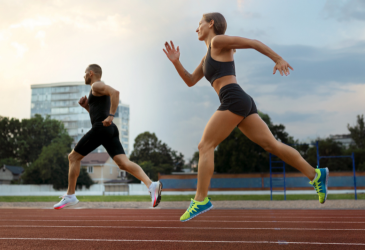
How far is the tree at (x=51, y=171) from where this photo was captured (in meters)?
52.9

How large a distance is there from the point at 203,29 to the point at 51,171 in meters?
53.3

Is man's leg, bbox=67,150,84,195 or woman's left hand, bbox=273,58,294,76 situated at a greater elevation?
woman's left hand, bbox=273,58,294,76

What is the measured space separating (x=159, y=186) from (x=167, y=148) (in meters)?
74.2

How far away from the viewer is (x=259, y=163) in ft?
168

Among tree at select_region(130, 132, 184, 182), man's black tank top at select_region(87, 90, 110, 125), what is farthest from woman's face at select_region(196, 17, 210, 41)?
tree at select_region(130, 132, 184, 182)

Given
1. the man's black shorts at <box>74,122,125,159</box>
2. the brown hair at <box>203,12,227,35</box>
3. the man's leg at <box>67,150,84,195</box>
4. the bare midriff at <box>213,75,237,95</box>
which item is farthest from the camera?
the man's leg at <box>67,150,84,195</box>

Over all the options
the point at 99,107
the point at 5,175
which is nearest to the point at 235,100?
the point at 99,107

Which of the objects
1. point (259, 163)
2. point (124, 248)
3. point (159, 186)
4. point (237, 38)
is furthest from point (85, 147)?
point (259, 163)

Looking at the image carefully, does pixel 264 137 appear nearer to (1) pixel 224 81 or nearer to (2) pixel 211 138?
(2) pixel 211 138

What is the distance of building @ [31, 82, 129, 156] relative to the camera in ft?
307

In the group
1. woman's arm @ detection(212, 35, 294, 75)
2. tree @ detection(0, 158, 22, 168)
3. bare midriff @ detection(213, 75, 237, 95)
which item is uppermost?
tree @ detection(0, 158, 22, 168)

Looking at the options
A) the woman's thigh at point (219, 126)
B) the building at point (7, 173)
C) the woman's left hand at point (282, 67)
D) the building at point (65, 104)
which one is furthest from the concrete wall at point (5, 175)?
the woman's left hand at point (282, 67)

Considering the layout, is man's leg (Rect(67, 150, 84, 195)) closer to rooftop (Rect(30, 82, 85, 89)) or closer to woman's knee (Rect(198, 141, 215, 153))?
woman's knee (Rect(198, 141, 215, 153))

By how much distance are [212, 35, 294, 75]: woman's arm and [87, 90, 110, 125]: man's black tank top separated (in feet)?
8.14
